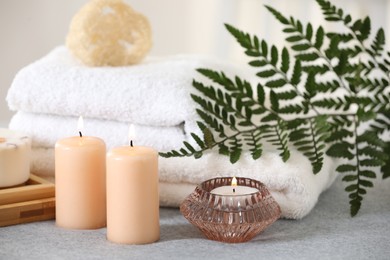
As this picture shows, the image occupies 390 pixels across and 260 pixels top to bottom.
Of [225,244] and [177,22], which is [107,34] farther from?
[177,22]

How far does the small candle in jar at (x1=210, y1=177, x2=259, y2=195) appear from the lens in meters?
0.98

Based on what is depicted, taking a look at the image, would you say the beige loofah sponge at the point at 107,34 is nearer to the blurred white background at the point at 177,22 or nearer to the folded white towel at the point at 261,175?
the folded white towel at the point at 261,175

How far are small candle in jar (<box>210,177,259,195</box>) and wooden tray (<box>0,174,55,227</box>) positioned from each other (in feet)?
0.80

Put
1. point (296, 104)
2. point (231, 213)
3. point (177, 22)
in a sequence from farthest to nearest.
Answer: point (177, 22) → point (296, 104) → point (231, 213)

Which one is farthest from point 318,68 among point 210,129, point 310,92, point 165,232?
point 165,232

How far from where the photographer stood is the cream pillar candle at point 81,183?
100 cm

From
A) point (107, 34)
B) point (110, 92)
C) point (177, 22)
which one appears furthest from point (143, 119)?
point (177, 22)

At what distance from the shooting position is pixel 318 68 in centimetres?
106

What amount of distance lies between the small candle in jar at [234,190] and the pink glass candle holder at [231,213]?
19mm

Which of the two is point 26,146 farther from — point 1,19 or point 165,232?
point 1,19

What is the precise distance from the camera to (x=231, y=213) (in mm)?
929

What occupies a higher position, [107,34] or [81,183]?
[107,34]

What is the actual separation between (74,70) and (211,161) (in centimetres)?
27

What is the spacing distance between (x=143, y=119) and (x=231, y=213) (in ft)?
0.79
